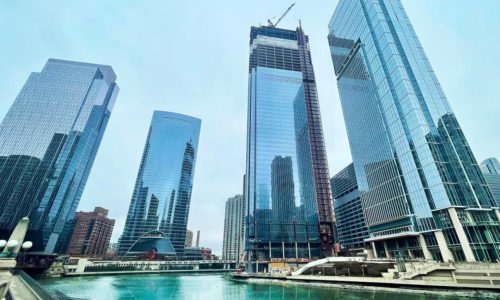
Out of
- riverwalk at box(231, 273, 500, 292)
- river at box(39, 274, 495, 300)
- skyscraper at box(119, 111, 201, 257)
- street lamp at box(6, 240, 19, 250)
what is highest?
skyscraper at box(119, 111, 201, 257)

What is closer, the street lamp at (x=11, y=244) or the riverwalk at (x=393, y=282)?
the street lamp at (x=11, y=244)

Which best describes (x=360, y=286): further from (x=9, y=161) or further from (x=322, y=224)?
(x=9, y=161)

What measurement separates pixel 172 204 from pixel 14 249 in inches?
6695

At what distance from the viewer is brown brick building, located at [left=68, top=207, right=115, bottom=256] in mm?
170375

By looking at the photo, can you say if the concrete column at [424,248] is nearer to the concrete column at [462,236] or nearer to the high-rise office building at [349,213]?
the concrete column at [462,236]

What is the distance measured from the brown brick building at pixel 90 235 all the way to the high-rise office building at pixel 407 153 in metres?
193

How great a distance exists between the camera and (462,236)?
53844 mm

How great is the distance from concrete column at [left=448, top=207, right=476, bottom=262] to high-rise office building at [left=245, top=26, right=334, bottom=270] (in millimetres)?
67093

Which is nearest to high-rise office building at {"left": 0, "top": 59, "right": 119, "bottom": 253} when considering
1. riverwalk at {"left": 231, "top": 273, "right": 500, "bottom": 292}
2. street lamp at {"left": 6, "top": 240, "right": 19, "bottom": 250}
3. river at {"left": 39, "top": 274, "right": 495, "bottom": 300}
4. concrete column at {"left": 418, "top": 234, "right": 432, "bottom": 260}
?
river at {"left": 39, "top": 274, "right": 495, "bottom": 300}

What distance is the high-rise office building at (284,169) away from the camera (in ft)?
378

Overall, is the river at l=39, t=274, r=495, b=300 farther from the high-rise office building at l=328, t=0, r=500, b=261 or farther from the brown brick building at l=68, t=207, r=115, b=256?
the brown brick building at l=68, t=207, r=115, b=256

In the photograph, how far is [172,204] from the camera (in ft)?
579

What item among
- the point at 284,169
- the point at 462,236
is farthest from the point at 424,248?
the point at 284,169

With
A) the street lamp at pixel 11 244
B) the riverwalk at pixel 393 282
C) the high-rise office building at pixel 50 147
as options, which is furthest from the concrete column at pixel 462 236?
the high-rise office building at pixel 50 147
